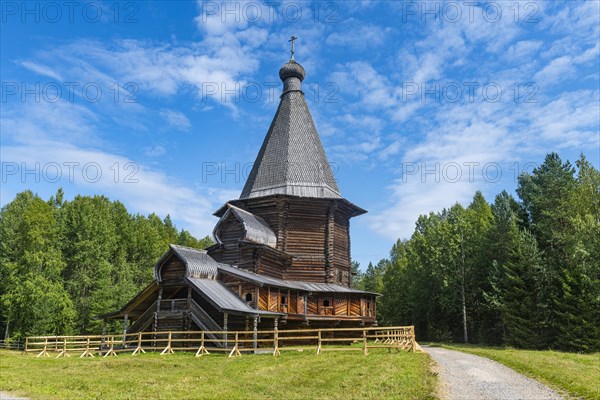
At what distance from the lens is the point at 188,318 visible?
2384 cm

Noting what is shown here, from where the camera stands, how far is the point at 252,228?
28781 mm

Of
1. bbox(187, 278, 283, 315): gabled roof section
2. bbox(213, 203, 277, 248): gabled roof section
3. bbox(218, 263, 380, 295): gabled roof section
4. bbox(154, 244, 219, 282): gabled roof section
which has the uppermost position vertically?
bbox(213, 203, 277, 248): gabled roof section

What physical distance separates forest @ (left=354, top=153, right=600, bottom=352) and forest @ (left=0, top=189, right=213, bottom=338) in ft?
92.3

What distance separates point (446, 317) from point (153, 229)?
3423 cm

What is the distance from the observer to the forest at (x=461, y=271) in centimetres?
3048

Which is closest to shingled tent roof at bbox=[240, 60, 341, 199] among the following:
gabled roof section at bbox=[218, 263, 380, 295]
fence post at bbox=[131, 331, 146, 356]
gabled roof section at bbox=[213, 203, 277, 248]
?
gabled roof section at bbox=[213, 203, 277, 248]

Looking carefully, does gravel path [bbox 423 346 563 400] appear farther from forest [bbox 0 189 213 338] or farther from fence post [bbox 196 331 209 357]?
forest [bbox 0 189 213 338]

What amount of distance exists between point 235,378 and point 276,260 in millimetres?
15108

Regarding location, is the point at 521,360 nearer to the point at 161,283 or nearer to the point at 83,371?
the point at 83,371

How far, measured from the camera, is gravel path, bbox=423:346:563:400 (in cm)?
1191

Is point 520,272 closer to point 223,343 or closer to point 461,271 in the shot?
point 461,271

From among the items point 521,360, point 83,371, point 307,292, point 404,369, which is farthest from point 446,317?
point 83,371

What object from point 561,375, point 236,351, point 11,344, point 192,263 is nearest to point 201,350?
point 236,351

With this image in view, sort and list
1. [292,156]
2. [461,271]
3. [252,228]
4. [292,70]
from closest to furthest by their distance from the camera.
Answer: [252,228] < [292,156] < [292,70] < [461,271]
